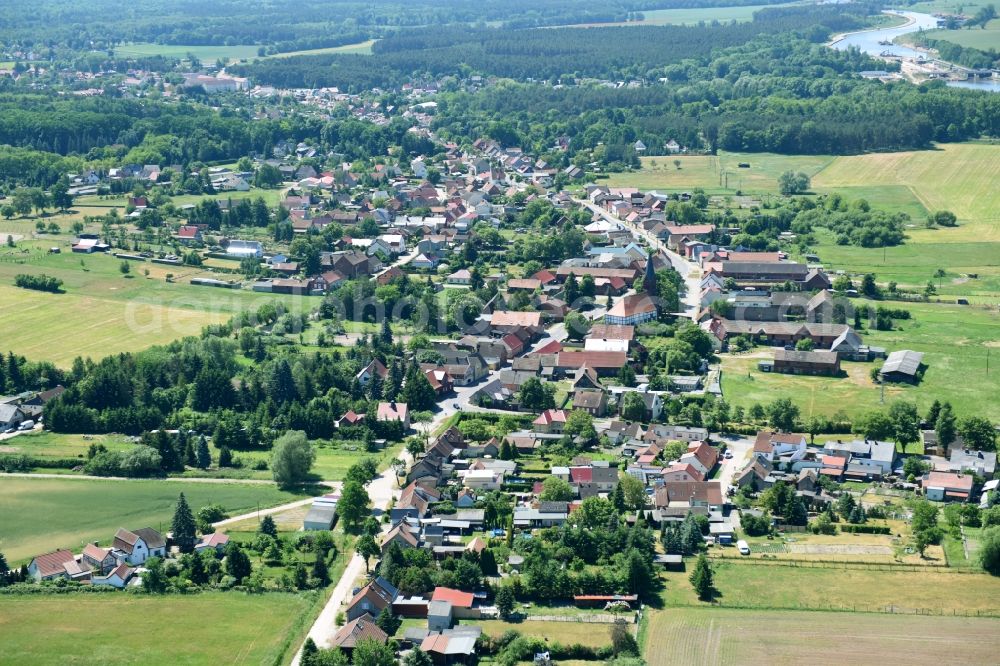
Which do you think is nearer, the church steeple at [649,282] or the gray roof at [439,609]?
the gray roof at [439,609]

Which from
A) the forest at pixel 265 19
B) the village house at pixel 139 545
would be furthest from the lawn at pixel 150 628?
the forest at pixel 265 19

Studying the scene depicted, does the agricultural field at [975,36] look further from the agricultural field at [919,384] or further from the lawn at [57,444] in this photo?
the lawn at [57,444]

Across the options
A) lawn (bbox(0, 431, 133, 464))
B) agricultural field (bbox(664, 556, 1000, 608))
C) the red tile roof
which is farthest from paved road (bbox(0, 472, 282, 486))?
agricultural field (bbox(664, 556, 1000, 608))

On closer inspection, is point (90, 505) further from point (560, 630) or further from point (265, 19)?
point (265, 19)

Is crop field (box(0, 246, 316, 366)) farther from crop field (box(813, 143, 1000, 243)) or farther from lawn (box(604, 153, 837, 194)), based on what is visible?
crop field (box(813, 143, 1000, 243))

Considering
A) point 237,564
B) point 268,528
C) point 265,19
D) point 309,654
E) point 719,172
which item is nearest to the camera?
point 309,654

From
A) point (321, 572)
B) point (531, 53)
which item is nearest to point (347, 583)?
point (321, 572)

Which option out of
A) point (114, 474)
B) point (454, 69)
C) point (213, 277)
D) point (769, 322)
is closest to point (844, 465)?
point (769, 322)
